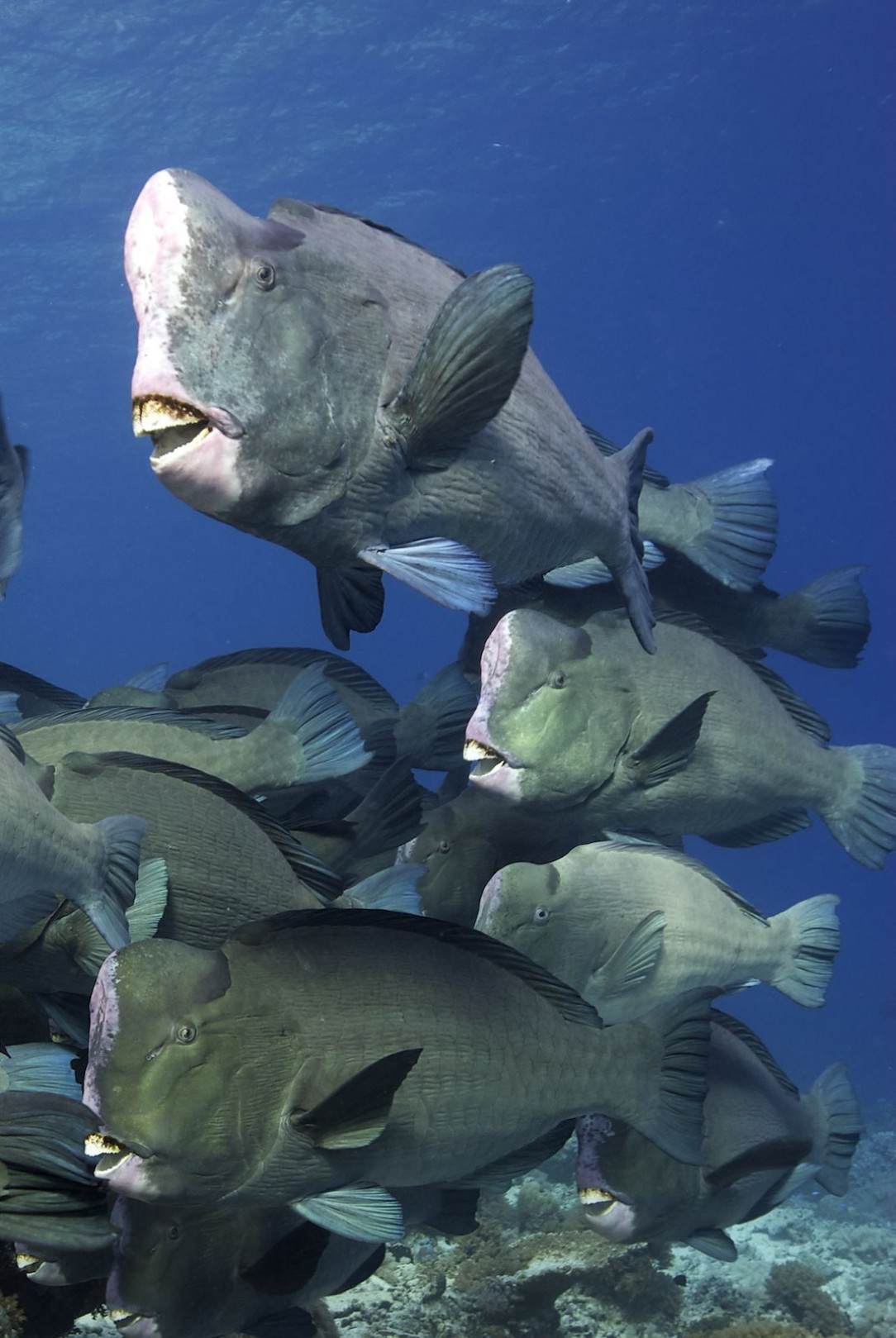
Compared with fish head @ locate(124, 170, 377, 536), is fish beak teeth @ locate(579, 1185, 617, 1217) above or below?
below

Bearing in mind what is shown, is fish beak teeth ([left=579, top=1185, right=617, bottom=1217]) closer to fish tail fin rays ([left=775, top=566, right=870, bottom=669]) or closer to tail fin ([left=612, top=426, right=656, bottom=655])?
tail fin ([left=612, top=426, right=656, bottom=655])

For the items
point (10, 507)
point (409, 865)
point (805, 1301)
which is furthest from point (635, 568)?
point (805, 1301)

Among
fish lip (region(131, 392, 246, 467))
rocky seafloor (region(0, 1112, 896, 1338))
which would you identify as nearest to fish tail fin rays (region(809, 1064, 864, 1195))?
rocky seafloor (region(0, 1112, 896, 1338))

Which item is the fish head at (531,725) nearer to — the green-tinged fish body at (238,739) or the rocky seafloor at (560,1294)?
the green-tinged fish body at (238,739)

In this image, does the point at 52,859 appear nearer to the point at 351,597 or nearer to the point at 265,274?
the point at 351,597

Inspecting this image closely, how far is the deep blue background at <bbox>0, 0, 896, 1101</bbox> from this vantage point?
34.4 meters

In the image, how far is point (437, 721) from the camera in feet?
14.2

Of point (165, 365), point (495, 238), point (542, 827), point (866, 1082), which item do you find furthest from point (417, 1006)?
point (495, 238)

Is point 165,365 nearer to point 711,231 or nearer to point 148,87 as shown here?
point 148,87

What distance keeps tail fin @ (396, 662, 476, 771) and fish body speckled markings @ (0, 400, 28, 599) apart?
1632 mm

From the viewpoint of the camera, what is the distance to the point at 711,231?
2104 inches

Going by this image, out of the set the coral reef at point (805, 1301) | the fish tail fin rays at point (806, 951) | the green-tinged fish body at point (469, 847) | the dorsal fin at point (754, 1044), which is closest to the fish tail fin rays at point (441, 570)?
the green-tinged fish body at point (469, 847)

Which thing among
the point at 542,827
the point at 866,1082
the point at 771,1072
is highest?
the point at 542,827

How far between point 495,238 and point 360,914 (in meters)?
51.6
